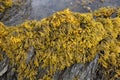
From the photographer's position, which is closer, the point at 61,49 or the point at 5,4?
the point at 61,49

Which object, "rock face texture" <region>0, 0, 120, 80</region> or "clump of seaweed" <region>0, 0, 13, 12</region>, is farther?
"clump of seaweed" <region>0, 0, 13, 12</region>

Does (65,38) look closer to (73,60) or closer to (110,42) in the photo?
(73,60)

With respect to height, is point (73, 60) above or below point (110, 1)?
above

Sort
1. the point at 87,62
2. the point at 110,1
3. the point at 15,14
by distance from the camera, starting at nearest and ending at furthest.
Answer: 1. the point at 87,62
2. the point at 15,14
3. the point at 110,1

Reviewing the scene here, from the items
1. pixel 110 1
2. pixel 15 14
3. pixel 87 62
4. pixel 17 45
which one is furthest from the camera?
pixel 110 1

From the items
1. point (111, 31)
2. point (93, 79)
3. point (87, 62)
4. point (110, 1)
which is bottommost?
point (110, 1)

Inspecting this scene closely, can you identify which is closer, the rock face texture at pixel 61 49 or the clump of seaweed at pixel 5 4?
the rock face texture at pixel 61 49

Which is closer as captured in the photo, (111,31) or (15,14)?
(111,31)

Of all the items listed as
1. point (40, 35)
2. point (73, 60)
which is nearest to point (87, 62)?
point (73, 60)
